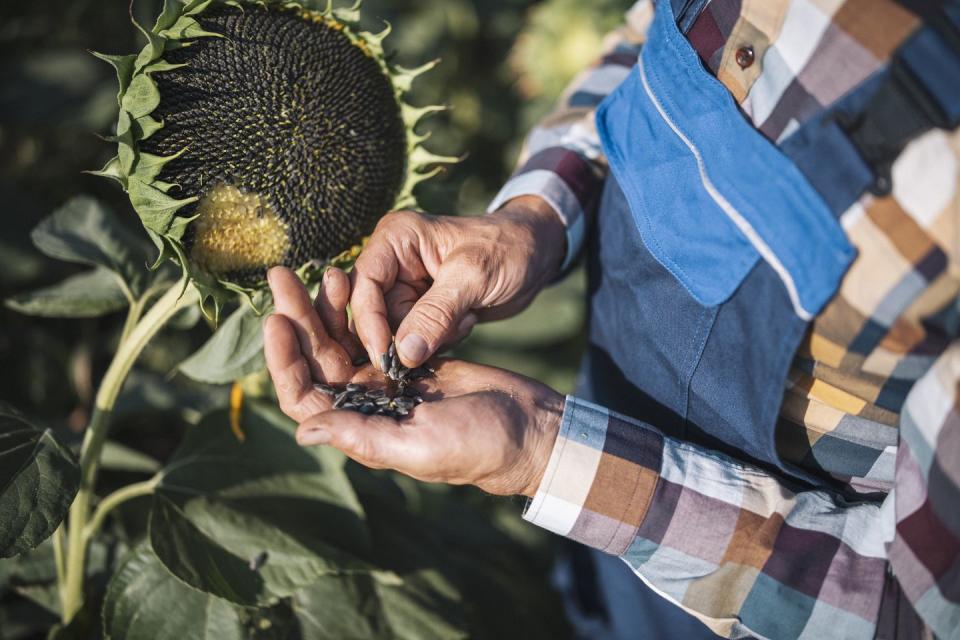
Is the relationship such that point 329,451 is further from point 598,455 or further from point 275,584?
point 598,455

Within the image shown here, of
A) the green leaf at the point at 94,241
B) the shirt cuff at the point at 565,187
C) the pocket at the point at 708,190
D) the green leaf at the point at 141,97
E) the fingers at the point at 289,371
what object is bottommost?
the green leaf at the point at 94,241

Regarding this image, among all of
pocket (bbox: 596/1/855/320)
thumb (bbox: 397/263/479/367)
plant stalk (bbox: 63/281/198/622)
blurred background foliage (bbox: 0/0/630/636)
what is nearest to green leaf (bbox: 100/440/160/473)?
blurred background foliage (bbox: 0/0/630/636)

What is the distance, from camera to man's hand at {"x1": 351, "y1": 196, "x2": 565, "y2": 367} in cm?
115

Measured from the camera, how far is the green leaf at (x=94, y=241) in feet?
4.60

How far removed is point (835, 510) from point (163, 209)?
3.22 feet

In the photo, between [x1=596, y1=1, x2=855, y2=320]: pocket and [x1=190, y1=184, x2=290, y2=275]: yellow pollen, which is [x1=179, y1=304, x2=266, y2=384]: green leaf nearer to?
[x1=190, y1=184, x2=290, y2=275]: yellow pollen

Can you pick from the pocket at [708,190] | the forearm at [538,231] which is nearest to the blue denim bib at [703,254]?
the pocket at [708,190]

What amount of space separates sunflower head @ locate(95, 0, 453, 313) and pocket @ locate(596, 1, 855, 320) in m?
0.33

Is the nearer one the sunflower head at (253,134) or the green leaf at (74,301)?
the sunflower head at (253,134)

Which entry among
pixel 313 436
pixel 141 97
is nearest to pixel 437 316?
pixel 313 436

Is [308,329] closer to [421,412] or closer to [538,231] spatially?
[421,412]

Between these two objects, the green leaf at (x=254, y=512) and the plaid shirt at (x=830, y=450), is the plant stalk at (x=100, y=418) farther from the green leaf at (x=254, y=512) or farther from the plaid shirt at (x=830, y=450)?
the plaid shirt at (x=830, y=450)

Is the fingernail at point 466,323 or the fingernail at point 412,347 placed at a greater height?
the fingernail at point 412,347

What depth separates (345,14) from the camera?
117cm
